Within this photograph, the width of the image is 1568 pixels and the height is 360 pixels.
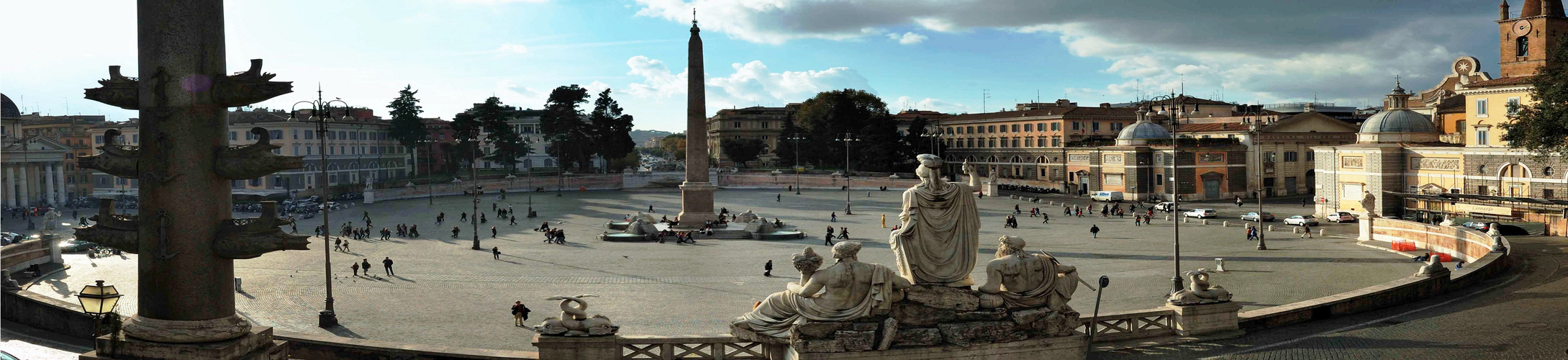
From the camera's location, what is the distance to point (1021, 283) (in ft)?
37.1

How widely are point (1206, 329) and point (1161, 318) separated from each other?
541 millimetres

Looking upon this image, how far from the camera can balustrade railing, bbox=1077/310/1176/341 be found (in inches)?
497

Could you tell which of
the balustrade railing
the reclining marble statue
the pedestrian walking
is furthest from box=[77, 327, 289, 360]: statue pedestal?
the pedestrian walking

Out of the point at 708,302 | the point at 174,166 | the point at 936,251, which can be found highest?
the point at 174,166

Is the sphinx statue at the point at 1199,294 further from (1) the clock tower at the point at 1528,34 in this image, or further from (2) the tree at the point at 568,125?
(2) the tree at the point at 568,125

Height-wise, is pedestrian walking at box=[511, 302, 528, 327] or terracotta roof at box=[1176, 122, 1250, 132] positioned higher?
terracotta roof at box=[1176, 122, 1250, 132]

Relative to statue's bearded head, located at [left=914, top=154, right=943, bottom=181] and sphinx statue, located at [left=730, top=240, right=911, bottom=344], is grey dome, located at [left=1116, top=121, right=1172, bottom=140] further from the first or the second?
sphinx statue, located at [left=730, top=240, right=911, bottom=344]

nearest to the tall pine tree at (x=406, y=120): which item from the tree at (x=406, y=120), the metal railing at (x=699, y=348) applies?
the tree at (x=406, y=120)

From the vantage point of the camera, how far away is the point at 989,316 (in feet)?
36.7

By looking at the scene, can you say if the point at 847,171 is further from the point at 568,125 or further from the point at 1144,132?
the point at 568,125

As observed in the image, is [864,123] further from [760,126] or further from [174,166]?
[174,166]

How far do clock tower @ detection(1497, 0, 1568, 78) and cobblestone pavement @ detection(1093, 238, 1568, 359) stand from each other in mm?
41707

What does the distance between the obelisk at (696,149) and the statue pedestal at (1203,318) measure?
2922 cm

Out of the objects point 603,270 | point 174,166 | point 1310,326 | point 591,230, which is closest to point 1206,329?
point 1310,326
